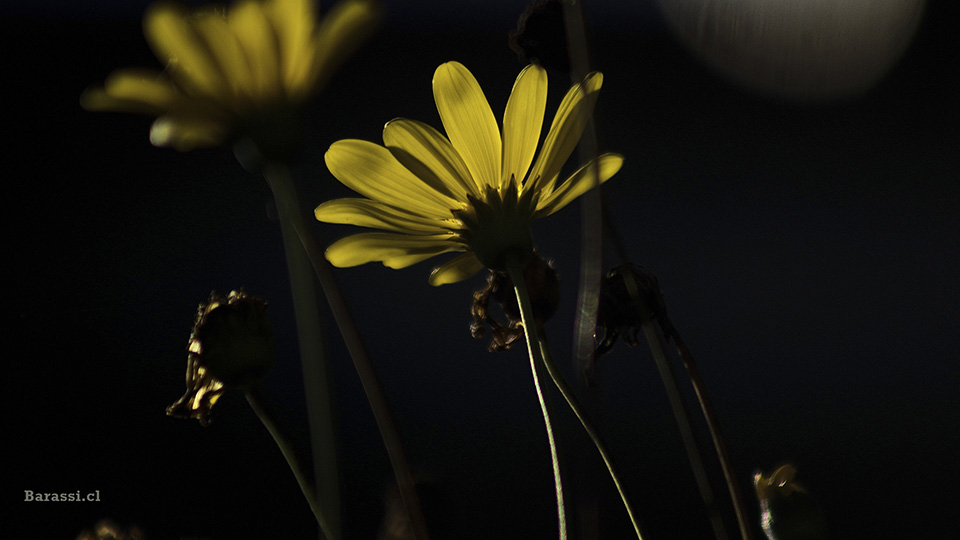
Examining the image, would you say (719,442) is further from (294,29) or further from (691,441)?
(294,29)

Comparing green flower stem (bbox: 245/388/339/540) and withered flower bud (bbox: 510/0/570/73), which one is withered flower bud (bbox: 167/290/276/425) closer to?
green flower stem (bbox: 245/388/339/540)

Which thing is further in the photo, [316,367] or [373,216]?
[373,216]

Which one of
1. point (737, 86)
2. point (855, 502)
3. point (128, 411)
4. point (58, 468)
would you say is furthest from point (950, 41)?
point (58, 468)

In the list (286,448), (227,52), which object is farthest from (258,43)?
(286,448)

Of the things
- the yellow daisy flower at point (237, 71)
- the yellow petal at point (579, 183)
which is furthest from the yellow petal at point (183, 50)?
the yellow petal at point (579, 183)

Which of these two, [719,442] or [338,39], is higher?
[338,39]

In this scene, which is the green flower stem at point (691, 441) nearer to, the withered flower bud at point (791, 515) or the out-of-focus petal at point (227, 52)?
the withered flower bud at point (791, 515)
